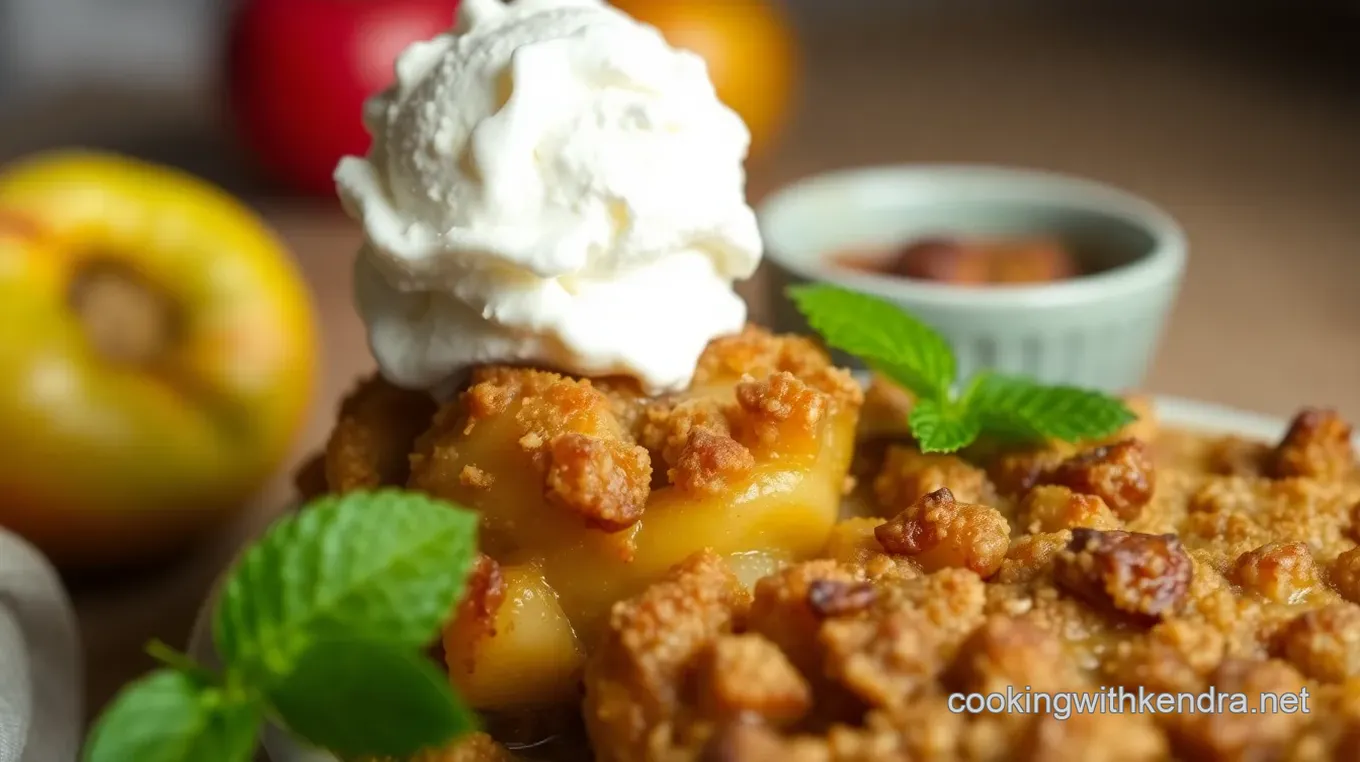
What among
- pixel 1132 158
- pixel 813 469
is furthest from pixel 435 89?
pixel 1132 158

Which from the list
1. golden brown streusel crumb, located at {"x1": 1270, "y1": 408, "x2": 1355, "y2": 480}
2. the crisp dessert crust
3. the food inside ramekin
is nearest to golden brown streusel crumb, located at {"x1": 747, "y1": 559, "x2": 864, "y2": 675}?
the crisp dessert crust

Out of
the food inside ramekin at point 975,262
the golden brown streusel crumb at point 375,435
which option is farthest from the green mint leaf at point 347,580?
the food inside ramekin at point 975,262

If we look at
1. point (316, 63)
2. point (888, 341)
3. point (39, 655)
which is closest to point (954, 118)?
point (316, 63)

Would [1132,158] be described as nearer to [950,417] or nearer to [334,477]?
[950,417]

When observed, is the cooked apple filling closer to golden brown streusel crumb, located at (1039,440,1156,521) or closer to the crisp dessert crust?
the crisp dessert crust

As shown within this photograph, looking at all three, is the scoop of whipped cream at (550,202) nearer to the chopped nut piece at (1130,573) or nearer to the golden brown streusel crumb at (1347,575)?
the chopped nut piece at (1130,573)

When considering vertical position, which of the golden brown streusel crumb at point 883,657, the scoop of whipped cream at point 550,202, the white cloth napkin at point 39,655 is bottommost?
the white cloth napkin at point 39,655
